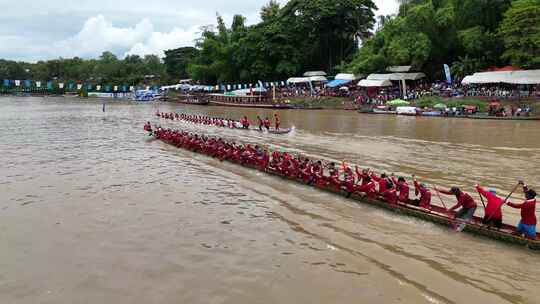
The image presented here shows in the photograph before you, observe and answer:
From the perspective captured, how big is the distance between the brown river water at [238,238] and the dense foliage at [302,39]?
152 feet

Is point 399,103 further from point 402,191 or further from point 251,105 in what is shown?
point 402,191

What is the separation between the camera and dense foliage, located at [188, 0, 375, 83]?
2657 inches

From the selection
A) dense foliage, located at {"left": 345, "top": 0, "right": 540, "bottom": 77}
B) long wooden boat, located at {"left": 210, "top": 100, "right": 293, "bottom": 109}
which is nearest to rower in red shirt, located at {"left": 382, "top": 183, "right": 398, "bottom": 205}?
dense foliage, located at {"left": 345, "top": 0, "right": 540, "bottom": 77}

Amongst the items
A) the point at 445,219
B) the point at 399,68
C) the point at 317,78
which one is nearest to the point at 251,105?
the point at 317,78

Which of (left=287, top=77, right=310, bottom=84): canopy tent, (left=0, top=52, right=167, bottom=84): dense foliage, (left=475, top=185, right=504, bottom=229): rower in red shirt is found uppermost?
(left=0, top=52, right=167, bottom=84): dense foliage

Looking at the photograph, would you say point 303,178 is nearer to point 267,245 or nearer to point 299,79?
point 267,245

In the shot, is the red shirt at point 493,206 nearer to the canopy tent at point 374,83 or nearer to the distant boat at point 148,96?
the canopy tent at point 374,83

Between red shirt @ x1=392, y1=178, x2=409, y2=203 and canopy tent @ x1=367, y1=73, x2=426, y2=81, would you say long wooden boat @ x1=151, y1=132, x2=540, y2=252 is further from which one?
canopy tent @ x1=367, y1=73, x2=426, y2=81

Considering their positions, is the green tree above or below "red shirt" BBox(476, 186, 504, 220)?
above

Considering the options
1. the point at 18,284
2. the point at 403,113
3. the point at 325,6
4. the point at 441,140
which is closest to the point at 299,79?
the point at 325,6

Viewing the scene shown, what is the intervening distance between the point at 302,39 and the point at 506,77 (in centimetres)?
3660

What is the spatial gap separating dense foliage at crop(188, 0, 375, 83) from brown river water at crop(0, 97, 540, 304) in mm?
46336

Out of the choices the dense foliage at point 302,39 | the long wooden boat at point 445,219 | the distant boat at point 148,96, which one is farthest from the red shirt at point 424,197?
the distant boat at point 148,96

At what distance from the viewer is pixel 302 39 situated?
232ft
